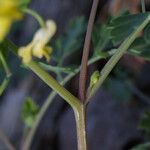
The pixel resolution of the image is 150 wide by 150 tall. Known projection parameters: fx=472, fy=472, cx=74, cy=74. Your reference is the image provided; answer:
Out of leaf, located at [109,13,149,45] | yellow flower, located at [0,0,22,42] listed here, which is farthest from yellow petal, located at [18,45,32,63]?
leaf, located at [109,13,149,45]

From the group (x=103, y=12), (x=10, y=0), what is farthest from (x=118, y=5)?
(x=10, y=0)

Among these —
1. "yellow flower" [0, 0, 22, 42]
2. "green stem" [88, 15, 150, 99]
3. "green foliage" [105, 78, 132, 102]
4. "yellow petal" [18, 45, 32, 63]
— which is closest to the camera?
"yellow flower" [0, 0, 22, 42]

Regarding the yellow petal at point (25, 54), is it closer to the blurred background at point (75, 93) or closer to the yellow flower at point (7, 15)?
the yellow flower at point (7, 15)

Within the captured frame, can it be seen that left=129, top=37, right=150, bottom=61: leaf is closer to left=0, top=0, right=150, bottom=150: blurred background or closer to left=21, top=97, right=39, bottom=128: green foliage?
left=21, top=97, right=39, bottom=128: green foliage

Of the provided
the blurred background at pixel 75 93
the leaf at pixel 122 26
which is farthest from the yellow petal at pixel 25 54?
the blurred background at pixel 75 93

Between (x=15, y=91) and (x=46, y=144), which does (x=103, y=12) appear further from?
(x=46, y=144)

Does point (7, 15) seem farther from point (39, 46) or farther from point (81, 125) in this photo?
point (81, 125)
